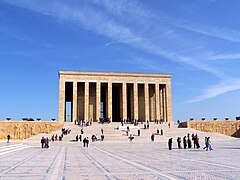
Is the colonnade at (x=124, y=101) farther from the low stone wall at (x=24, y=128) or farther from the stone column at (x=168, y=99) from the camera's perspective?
the low stone wall at (x=24, y=128)

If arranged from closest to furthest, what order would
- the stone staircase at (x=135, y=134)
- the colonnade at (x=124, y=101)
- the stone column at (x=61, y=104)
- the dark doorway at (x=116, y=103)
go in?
the stone staircase at (x=135, y=134) < the stone column at (x=61, y=104) < the colonnade at (x=124, y=101) < the dark doorway at (x=116, y=103)

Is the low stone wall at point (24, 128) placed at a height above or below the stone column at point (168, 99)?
below

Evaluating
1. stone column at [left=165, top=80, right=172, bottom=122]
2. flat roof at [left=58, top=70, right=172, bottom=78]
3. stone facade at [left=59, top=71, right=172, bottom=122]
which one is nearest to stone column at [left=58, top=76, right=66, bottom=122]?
stone facade at [left=59, top=71, right=172, bottom=122]

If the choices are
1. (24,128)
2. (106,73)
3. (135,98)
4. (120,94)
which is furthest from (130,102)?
(24,128)

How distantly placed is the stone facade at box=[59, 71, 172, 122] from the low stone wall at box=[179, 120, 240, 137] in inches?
350

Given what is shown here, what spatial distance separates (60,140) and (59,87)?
63.7 ft

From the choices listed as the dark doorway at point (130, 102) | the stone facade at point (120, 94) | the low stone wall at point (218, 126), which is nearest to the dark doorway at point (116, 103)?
the stone facade at point (120, 94)

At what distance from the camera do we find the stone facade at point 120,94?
51.6 m

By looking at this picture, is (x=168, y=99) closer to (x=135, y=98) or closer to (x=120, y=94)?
(x=135, y=98)

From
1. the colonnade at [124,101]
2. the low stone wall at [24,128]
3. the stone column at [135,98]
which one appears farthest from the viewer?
the stone column at [135,98]

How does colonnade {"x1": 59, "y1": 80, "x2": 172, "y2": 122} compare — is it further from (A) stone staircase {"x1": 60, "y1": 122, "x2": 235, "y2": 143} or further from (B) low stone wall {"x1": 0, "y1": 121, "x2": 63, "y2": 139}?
(A) stone staircase {"x1": 60, "y1": 122, "x2": 235, "y2": 143}

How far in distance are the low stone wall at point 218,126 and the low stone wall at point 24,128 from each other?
788 inches

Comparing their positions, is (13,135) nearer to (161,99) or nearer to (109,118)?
(109,118)

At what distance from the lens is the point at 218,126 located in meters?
47.2
